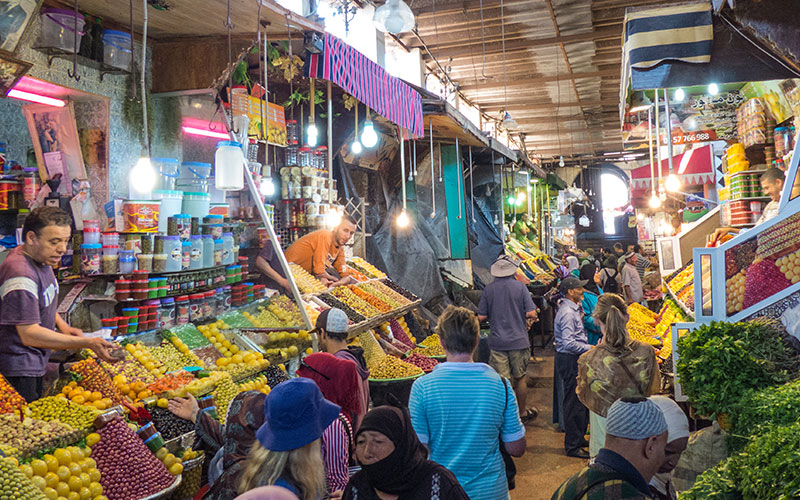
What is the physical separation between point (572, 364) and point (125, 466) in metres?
4.42

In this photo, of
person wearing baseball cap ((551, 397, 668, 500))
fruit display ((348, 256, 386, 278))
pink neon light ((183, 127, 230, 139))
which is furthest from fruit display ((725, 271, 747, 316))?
fruit display ((348, 256, 386, 278))

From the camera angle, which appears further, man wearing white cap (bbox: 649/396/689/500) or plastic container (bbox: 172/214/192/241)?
plastic container (bbox: 172/214/192/241)

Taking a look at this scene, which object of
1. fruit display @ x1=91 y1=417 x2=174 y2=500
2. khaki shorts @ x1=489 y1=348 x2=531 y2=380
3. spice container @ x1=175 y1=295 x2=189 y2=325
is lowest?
khaki shorts @ x1=489 y1=348 x2=531 y2=380

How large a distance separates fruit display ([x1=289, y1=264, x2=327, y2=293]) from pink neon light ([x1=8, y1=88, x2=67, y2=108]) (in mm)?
2632

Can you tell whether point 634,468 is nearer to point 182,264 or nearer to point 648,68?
point 648,68

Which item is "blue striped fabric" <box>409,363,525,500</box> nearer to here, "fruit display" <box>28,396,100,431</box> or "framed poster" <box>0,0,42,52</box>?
"fruit display" <box>28,396,100,431</box>

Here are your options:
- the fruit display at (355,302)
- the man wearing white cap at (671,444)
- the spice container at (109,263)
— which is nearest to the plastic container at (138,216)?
the spice container at (109,263)

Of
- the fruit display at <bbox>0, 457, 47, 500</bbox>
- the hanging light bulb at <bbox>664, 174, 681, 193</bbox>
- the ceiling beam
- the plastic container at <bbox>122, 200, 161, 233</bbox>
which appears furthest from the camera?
the ceiling beam

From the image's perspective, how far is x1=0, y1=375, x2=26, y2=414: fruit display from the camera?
9.55ft

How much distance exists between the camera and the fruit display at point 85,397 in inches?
127

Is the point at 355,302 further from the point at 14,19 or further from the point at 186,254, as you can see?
the point at 14,19

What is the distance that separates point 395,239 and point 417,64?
126 inches

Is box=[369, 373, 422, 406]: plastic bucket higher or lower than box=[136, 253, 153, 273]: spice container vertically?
lower

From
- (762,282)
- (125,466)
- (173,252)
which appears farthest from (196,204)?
(762,282)
